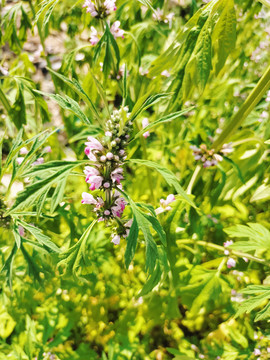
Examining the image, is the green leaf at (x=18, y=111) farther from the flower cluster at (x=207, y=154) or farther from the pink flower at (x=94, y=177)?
the flower cluster at (x=207, y=154)

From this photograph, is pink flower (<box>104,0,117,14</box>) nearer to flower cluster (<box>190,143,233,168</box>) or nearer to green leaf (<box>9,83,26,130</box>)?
green leaf (<box>9,83,26,130</box>)

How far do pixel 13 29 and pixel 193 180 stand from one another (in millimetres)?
1197

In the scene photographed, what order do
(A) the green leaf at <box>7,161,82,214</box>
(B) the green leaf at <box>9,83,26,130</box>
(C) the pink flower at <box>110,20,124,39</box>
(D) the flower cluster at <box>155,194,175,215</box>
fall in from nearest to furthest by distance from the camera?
(A) the green leaf at <box>7,161,82,214</box> < (D) the flower cluster at <box>155,194,175,215</box> < (C) the pink flower at <box>110,20,124,39</box> < (B) the green leaf at <box>9,83,26,130</box>

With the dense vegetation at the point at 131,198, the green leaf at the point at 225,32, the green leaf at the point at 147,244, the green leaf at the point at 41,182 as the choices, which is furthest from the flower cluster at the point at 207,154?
the green leaf at the point at 41,182

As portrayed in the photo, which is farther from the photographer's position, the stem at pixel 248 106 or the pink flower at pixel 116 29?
the pink flower at pixel 116 29

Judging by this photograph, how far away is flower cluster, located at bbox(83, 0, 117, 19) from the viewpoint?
1.18 m

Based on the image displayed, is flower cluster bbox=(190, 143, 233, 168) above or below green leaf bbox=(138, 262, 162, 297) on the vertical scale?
above

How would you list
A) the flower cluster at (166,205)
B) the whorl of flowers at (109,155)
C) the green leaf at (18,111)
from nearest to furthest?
the whorl of flowers at (109,155)
the flower cluster at (166,205)
the green leaf at (18,111)

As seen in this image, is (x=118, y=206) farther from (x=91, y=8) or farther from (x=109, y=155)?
(x=91, y=8)

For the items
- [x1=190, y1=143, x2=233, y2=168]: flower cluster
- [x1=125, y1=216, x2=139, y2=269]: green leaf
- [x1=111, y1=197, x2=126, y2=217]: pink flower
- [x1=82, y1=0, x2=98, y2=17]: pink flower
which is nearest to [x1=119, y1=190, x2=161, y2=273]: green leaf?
[x1=125, y1=216, x2=139, y2=269]: green leaf

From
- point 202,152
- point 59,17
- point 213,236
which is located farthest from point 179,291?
point 59,17

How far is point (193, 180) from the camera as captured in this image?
5.09ft

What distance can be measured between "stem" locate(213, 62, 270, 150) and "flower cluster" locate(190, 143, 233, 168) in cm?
3

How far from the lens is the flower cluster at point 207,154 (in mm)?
1418
